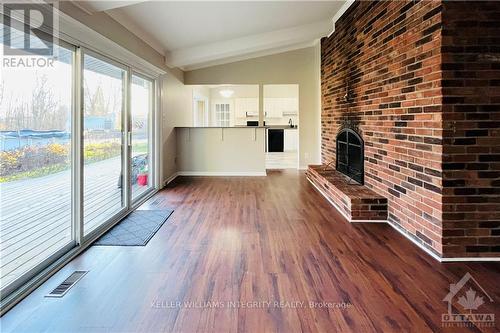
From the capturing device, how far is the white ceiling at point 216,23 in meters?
3.86

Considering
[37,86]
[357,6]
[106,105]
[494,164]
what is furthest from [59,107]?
[357,6]

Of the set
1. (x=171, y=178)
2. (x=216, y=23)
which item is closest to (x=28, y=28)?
(x=216, y=23)

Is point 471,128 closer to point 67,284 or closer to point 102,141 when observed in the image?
point 67,284

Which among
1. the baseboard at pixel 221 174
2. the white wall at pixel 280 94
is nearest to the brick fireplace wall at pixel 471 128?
the baseboard at pixel 221 174

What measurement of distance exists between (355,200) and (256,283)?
1899 millimetres

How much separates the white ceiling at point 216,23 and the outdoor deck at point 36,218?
157 centimetres

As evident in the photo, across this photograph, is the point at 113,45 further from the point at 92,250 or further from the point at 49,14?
the point at 92,250

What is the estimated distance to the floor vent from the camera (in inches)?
86.1

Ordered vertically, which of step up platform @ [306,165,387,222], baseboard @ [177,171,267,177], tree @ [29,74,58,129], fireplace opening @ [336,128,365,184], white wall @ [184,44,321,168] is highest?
white wall @ [184,44,321,168]

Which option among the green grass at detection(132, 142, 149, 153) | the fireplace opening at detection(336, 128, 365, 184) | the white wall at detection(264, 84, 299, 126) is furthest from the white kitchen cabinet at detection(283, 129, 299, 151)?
the green grass at detection(132, 142, 149, 153)

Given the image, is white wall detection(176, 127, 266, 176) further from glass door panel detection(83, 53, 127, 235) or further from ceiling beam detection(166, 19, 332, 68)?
glass door panel detection(83, 53, 127, 235)

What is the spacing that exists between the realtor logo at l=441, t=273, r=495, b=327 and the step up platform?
1.40 metres

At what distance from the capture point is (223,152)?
7.26 metres

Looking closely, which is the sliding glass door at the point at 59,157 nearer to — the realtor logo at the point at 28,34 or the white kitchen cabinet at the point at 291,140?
the realtor logo at the point at 28,34
